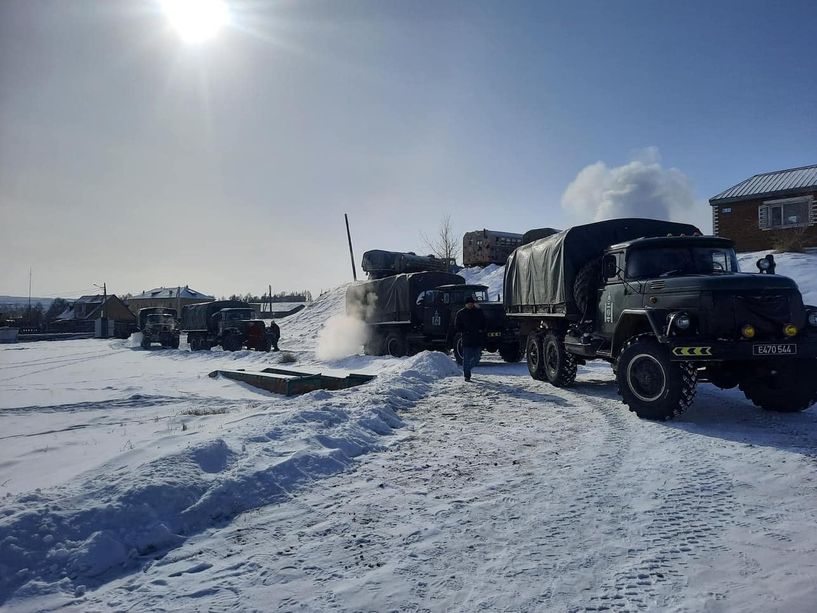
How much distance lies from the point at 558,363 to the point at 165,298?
96776 millimetres

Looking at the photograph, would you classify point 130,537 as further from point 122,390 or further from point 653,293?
point 122,390

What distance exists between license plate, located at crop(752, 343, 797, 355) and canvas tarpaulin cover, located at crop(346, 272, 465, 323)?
13169mm

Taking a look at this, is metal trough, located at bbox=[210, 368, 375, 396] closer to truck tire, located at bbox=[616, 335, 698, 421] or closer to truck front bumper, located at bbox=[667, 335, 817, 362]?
truck tire, located at bbox=[616, 335, 698, 421]

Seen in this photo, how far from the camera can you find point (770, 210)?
2647 centimetres

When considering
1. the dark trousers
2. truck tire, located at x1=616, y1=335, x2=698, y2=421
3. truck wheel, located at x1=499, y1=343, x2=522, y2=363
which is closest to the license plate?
truck tire, located at x1=616, y1=335, x2=698, y2=421

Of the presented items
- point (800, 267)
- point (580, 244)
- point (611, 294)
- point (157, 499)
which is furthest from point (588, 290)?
point (800, 267)

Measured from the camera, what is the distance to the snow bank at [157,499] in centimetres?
348

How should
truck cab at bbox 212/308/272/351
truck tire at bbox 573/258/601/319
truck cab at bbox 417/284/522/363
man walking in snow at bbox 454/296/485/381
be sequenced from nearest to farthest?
truck tire at bbox 573/258/601/319, man walking in snow at bbox 454/296/485/381, truck cab at bbox 417/284/522/363, truck cab at bbox 212/308/272/351

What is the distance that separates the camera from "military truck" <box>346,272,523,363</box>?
16.1 m

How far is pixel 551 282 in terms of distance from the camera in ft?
35.9

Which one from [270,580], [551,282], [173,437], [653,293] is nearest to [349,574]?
[270,580]

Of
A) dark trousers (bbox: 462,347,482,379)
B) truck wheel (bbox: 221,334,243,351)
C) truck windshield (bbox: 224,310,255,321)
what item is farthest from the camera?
truck windshield (bbox: 224,310,255,321)

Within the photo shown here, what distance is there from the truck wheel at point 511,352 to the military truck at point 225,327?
15060 mm

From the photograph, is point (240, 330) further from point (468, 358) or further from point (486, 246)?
point (468, 358)
